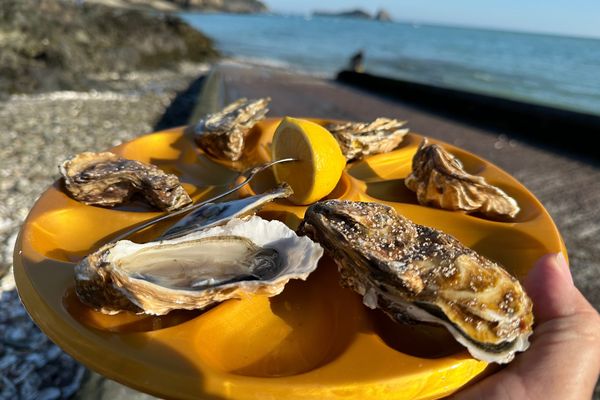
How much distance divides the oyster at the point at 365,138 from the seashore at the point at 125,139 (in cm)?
103

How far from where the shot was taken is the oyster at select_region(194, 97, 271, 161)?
190 cm

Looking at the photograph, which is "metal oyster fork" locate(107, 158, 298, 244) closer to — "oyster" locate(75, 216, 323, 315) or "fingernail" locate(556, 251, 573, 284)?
"oyster" locate(75, 216, 323, 315)

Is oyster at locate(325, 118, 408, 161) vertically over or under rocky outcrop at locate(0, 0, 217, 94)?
over

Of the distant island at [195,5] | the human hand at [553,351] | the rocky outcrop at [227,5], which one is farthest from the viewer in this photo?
the rocky outcrop at [227,5]

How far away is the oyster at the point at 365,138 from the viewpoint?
73.4 inches

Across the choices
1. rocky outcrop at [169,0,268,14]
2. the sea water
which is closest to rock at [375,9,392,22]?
rocky outcrop at [169,0,268,14]

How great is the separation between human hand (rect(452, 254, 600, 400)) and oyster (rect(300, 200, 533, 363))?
Answer: 0.12 metres

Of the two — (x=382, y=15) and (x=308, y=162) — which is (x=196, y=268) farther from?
(x=382, y=15)

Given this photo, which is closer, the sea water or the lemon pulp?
the lemon pulp

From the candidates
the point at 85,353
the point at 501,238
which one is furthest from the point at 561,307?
the point at 85,353

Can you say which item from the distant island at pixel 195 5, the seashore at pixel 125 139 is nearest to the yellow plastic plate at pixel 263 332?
the seashore at pixel 125 139

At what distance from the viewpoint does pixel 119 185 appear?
1.51m

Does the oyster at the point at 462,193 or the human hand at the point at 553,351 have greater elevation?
the oyster at the point at 462,193

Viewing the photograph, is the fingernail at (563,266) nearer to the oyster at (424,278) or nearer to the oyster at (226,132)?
the oyster at (424,278)
